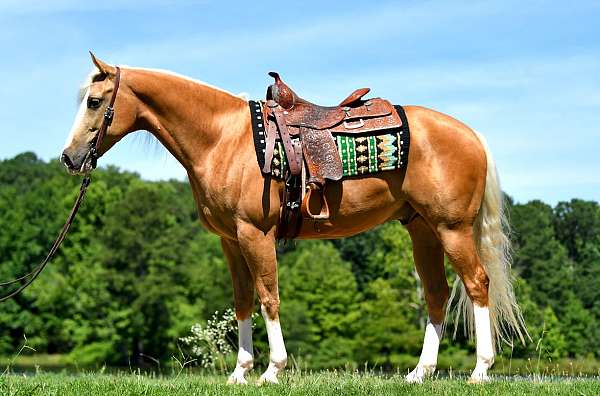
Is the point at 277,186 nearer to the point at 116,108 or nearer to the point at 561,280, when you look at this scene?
the point at 116,108

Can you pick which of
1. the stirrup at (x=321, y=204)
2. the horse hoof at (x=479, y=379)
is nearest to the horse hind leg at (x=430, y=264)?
the horse hoof at (x=479, y=379)

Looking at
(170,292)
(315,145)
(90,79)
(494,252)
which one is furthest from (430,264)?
(170,292)

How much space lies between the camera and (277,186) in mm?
7160

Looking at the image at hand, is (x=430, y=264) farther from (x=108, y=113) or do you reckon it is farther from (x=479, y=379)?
(x=108, y=113)

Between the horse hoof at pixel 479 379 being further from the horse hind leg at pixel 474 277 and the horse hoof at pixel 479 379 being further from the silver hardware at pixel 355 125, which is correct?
the silver hardware at pixel 355 125

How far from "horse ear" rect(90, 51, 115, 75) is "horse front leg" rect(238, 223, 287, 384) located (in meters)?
1.81

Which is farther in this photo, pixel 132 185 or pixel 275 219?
pixel 132 185

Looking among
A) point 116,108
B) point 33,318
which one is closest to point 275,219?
point 116,108

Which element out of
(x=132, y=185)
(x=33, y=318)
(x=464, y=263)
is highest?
Answer: (x=132, y=185)

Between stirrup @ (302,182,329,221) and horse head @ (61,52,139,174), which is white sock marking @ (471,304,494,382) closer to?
stirrup @ (302,182,329,221)

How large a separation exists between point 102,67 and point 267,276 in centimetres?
236

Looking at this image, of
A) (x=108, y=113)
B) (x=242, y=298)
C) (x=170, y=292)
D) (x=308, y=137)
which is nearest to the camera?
(x=108, y=113)

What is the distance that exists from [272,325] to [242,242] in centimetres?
79

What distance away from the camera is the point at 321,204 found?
7273 mm
